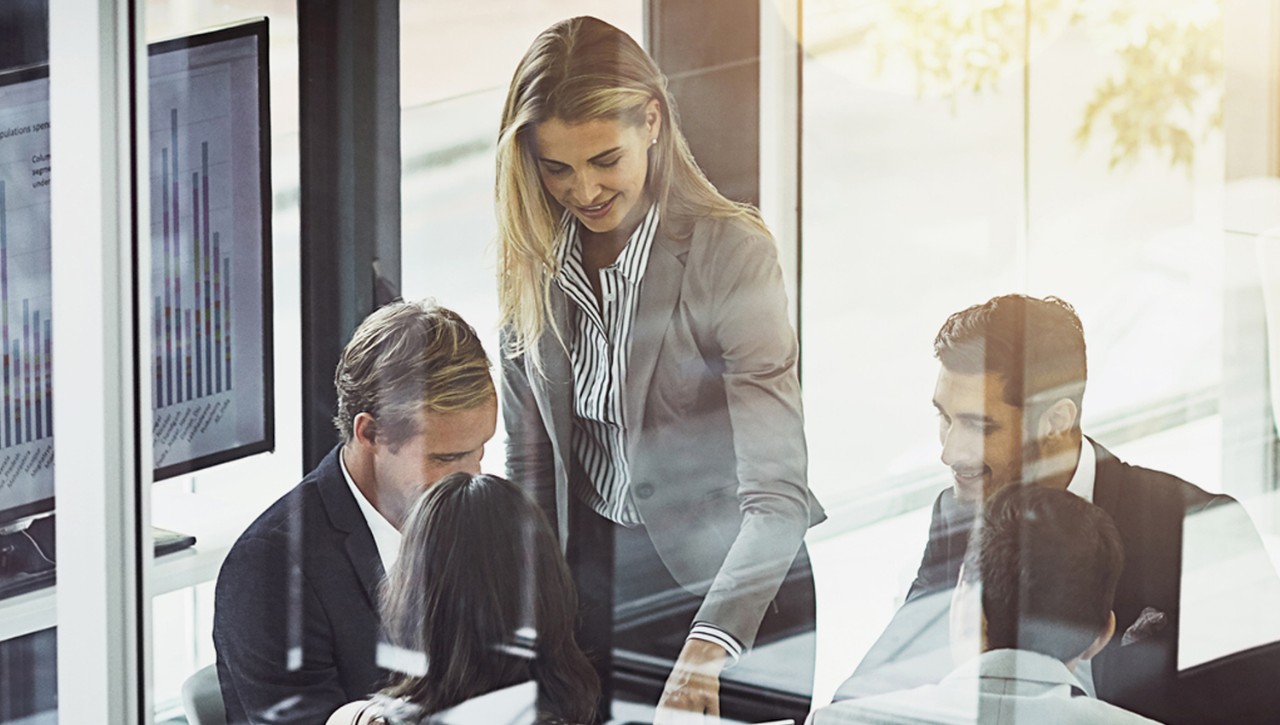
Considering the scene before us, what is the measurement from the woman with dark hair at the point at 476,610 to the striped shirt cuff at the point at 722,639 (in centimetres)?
14

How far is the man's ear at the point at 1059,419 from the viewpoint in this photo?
3.75ft

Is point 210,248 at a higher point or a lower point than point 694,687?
higher

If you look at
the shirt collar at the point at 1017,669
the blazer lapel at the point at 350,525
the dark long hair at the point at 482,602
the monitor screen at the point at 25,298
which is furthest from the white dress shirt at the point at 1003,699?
the monitor screen at the point at 25,298

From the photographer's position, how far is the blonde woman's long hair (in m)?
1.31

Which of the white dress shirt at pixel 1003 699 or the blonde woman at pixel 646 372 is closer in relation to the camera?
the white dress shirt at pixel 1003 699

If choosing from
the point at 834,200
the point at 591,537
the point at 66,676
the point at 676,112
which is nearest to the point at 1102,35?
the point at 834,200

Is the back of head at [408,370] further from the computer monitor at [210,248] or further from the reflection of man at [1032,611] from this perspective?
the reflection of man at [1032,611]

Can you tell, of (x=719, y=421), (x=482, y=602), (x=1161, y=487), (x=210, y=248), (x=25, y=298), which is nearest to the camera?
(x=1161, y=487)

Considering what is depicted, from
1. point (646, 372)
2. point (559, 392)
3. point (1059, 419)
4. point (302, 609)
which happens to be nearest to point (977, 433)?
point (1059, 419)

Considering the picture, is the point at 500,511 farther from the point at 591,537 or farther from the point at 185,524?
the point at 185,524

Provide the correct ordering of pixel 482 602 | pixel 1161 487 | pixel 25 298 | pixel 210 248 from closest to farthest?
pixel 1161 487, pixel 482 602, pixel 210 248, pixel 25 298

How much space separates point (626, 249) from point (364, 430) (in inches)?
15.4

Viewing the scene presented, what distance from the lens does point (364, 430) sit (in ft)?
5.01

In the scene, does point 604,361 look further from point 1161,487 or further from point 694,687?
point 1161,487
